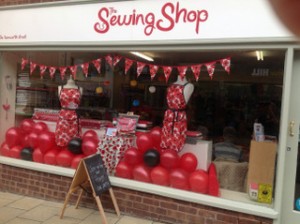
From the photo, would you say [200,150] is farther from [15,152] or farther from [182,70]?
[15,152]

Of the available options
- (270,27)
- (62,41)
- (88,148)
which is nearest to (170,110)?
(88,148)

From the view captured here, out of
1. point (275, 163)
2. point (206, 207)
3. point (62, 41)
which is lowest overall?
point (206, 207)

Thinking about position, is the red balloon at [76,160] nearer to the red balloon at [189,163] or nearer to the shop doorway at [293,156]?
the red balloon at [189,163]

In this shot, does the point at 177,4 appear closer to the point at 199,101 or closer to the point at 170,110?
the point at 170,110

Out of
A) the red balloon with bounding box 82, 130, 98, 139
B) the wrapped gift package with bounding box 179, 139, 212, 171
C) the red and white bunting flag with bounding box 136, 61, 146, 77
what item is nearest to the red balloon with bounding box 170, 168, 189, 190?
the wrapped gift package with bounding box 179, 139, 212, 171

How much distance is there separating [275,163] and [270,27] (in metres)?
1.69

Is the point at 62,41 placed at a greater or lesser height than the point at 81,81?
greater

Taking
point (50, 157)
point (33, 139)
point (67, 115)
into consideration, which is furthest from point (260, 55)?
point (33, 139)

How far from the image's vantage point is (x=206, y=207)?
3846 millimetres

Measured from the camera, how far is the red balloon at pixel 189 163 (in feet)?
13.5

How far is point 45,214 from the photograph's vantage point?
4219mm

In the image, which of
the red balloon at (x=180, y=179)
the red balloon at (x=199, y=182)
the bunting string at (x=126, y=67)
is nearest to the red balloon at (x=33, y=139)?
the bunting string at (x=126, y=67)

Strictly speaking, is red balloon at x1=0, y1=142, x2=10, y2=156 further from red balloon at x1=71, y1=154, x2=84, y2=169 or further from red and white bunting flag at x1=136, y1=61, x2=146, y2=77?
red and white bunting flag at x1=136, y1=61, x2=146, y2=77

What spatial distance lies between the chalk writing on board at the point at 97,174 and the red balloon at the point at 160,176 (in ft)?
2.10
